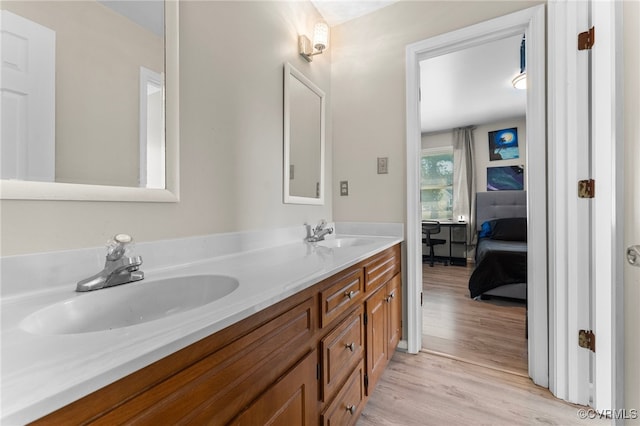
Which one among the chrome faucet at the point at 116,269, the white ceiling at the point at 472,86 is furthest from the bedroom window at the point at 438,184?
the chrome faucet at the point at 116,269

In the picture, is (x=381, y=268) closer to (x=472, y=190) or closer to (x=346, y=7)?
(x=346, y=7)

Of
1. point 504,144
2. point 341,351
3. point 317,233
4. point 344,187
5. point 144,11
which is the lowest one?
point 341,351

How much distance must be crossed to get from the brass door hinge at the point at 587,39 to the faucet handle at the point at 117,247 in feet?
7.11

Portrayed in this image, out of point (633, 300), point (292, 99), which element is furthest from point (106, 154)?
point (633, 300)

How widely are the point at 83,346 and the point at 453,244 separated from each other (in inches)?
210

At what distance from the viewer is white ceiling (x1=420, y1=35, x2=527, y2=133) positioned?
2.73 metres

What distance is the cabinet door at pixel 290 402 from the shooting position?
640 mm

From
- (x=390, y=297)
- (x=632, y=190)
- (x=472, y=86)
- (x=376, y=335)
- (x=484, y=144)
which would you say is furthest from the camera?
(x=484, y=144)

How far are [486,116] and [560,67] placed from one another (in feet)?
11.4

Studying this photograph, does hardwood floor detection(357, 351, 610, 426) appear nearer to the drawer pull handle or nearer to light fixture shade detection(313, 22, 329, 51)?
the drawer pull handle

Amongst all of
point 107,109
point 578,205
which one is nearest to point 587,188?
point 578,205

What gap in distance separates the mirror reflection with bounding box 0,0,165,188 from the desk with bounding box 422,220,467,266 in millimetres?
4789

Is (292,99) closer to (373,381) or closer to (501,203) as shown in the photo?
(373,381)

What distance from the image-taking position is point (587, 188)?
1.38m
